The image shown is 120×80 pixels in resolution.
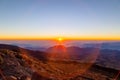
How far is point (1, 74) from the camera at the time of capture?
1622 cm

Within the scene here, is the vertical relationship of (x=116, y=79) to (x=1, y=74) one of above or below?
below

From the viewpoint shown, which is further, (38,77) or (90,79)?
(90,79)

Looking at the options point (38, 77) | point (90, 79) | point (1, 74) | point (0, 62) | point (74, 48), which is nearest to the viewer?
point (1, 74)

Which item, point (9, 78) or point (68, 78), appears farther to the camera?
point (68, 78)

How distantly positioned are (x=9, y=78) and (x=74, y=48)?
491 ft

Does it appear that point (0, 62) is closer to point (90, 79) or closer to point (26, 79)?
point (26, 79)

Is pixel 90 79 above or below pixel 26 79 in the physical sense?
below

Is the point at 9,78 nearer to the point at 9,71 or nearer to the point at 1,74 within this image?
the point at 1,74

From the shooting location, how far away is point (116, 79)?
28.4m

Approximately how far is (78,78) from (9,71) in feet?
24.0

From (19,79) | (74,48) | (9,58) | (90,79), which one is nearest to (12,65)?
(9,58)

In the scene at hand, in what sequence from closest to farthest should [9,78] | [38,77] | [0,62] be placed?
[9,78]
[38,77]
[0,62]

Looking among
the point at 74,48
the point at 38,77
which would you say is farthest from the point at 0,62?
the point at 74,48

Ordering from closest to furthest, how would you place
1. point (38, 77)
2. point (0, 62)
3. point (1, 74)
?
point (1, 74)
point (38, 77)
point (0, 62)
